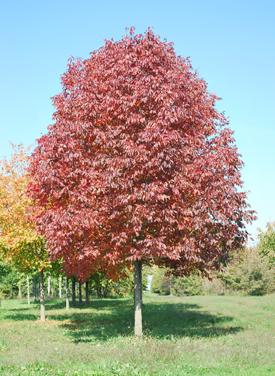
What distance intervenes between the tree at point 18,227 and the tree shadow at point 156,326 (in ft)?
14.5

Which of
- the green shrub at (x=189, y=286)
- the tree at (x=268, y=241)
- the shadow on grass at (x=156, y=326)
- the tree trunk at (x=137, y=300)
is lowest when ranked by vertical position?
the green shrub at (x=189, y=286)

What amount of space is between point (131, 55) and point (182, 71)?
295 centimetres

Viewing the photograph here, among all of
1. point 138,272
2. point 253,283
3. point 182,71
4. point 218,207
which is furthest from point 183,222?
point 253,283

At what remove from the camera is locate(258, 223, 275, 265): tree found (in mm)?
80062

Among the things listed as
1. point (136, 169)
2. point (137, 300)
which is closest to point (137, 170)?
point (136, 169)

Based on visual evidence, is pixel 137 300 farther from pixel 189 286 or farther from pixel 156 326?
pixel 189 286

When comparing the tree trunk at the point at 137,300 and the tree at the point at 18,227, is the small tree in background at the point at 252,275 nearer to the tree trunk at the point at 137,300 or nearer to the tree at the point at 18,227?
the tree at the point at 18,227

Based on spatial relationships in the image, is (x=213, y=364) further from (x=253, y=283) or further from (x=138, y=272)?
(x=253, y=283)

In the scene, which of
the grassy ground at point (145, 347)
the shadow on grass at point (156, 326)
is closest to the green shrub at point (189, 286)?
the shadow on grass at point (156, 326)

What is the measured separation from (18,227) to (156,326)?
10.9 m

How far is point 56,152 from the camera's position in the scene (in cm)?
2169

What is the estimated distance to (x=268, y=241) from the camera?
81.5 meters

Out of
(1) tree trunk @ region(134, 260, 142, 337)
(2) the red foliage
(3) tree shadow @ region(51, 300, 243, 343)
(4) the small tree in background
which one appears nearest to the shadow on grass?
(3) tree shadow @ region(51, 300, 243, 343)

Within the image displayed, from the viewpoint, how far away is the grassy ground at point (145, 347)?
13.7 m
